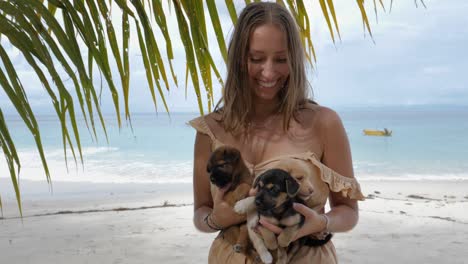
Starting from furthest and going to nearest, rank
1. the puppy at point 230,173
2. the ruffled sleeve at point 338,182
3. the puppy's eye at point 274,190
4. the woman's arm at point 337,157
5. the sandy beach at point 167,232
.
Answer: the sandy beach at point 167,232
the woman's arm at point 337,157
the ruffled sleeve at point 338,182
the puppy at point 230,173
the puppy's eye at point 274,190

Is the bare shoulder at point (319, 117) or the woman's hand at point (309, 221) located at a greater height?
the bare shoulder at point (319, 117)

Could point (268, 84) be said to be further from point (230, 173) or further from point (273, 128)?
point (230, 173)

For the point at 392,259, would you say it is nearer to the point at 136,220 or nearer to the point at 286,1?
the point at 136,220

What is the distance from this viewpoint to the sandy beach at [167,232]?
5.52m

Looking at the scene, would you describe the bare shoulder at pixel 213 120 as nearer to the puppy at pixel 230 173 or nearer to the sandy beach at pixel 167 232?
the puppy at pixel 230 173

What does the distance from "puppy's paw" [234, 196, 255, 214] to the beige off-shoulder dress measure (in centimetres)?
8

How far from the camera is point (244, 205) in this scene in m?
1.20

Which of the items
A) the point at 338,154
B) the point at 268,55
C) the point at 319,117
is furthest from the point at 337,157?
the point at 268,55

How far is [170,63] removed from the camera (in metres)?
1.81

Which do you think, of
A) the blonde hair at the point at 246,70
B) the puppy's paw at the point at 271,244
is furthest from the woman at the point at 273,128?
the puppy's paw at the point at 271,244

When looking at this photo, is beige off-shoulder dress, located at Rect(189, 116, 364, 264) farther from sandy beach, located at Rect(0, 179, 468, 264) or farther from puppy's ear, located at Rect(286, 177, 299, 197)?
sandy beach, located at Rect(0, 179, 468, 264)

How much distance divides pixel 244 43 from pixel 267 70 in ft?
0.34

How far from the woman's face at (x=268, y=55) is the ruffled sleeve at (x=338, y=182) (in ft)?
0.80

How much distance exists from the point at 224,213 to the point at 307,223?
0.71 feet
